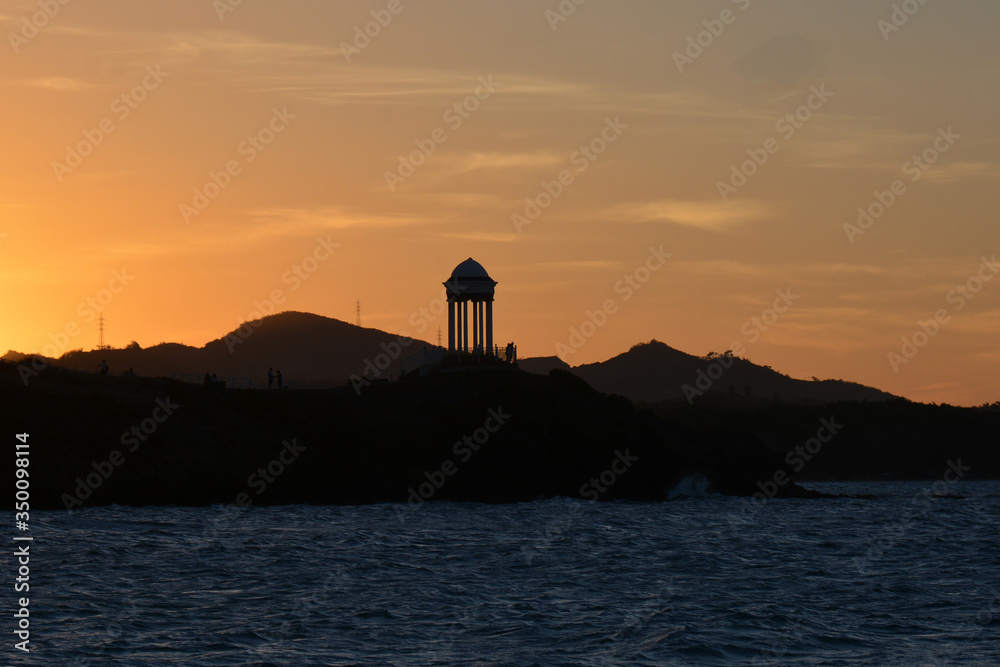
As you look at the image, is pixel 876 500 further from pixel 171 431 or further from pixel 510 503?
pixel 171 431

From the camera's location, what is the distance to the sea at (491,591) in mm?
28797

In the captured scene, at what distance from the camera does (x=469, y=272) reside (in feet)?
276

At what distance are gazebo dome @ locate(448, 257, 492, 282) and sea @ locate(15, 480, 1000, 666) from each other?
25.5 meters

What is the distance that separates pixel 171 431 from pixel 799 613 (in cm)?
4370

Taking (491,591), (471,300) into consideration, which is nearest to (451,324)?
(471,300)

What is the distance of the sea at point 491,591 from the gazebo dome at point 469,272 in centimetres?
2549

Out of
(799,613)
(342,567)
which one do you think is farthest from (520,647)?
(342,567)

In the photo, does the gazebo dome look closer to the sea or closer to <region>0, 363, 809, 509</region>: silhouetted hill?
<region>0, 363, 809, 509</region>: silhouetted hill

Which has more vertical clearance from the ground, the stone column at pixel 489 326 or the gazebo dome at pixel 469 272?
the gazebo dome at pixel 469 272

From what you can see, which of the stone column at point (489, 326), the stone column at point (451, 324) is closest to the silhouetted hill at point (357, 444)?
the stone column at point (489, 326)

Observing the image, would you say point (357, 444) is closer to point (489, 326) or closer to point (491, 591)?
point (489, 326)

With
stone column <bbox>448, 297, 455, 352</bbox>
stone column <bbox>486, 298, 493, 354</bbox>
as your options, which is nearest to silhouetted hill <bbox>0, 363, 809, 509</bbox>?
stone column <bbox>486, 298, 493, 354</bbox>

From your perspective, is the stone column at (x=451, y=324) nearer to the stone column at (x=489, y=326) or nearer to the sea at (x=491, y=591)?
the stone column at (x=489, y=326)

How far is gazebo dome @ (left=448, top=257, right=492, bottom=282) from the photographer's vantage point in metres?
84.1
